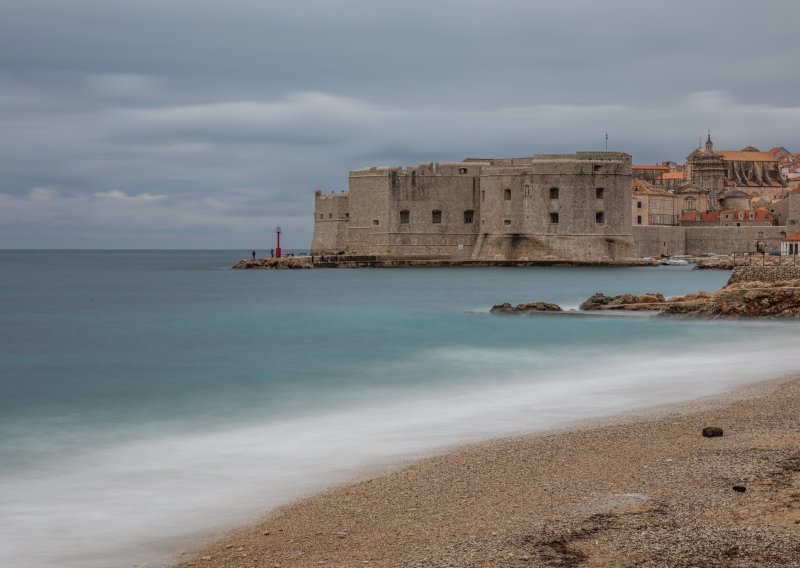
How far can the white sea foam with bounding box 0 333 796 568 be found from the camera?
189 inches

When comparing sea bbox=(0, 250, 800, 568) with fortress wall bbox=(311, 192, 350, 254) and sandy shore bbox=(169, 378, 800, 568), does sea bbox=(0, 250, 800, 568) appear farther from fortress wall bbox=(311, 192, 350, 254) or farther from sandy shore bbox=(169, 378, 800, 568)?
fortress wall bbox=(311, 192, 350, 254)

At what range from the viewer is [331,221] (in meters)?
47.3

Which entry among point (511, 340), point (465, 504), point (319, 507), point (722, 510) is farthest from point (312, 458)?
point (511, 340)

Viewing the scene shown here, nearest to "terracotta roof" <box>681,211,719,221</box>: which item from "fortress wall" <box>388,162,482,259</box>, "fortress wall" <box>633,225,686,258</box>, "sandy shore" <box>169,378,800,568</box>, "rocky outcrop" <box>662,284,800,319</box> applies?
"fortress wall" <box>633,225,686,258</box>

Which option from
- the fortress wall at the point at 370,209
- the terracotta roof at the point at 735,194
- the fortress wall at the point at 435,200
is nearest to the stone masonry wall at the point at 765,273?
the fortress wall at the point at 435,200

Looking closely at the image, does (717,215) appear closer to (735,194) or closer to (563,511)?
(735,194)

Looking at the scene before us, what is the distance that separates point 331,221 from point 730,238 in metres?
20.6

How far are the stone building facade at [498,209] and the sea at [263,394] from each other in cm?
1819

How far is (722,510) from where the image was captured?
435 centimetres

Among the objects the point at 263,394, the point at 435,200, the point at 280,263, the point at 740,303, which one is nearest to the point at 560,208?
the point at 435,200

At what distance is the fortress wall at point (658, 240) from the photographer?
46.2 metres

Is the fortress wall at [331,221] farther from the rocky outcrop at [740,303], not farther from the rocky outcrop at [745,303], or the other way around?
the rocky outcrop at [745,303]

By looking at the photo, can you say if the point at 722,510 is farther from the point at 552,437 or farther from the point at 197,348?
the point at 197,348

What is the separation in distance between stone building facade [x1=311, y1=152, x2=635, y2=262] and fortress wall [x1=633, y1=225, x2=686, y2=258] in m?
4.86
